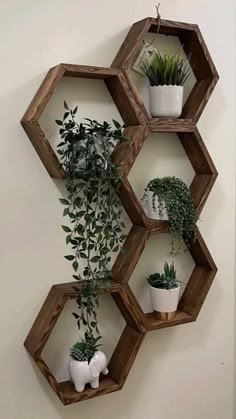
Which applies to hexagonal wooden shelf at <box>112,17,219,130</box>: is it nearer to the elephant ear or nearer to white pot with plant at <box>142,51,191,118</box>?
white pot with plant at <box>142,51,191,118</box>

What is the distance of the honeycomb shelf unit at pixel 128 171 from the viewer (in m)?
1.44

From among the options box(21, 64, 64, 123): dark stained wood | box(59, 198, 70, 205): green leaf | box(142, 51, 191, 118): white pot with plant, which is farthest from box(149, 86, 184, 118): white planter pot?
box(59, 198, 70, 205): green leaf

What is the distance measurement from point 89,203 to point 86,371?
59 cm

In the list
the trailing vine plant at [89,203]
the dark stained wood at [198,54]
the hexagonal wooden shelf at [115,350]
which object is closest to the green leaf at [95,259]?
the trailing vine plant at [89,203]

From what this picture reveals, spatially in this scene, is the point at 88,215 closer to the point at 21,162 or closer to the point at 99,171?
the point at 99,171

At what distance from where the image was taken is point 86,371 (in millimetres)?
1492

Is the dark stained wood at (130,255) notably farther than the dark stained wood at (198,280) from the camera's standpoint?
No

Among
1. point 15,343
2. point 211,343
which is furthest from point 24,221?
point 211,343

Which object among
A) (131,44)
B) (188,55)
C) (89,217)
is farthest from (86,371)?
(188,55)

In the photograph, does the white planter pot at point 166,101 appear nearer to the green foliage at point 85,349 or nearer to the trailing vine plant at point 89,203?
the trailing vine plant at point 89,203

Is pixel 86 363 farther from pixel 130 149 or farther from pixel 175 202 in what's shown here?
pixel 130 149

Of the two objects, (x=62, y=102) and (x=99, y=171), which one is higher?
(x=62, y=102)

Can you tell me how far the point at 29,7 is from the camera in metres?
1.43

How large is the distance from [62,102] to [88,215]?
A: 412 millimetres
